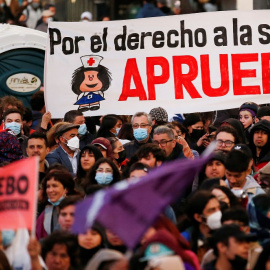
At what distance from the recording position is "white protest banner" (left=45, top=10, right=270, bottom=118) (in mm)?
16250

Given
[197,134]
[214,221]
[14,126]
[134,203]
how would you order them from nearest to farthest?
[134,203], [214,221], [14,126], [197,134]

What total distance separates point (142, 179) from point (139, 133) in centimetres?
640

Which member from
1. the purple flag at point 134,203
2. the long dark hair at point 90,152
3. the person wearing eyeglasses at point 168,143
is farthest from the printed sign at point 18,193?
the person wearing eyeglasses at point 168,143

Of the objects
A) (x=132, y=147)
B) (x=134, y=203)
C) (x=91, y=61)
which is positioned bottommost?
(x=134, y=203)

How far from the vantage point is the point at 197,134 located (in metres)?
16.0

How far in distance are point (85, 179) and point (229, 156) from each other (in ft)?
4.72

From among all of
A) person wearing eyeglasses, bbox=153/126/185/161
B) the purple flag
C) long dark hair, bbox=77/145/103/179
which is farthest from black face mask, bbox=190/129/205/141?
the purple flag

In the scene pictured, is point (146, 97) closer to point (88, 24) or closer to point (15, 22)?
point (88, 24)

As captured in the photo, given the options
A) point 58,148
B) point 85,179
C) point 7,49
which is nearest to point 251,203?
point 85,179

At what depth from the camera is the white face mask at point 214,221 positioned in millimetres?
10628

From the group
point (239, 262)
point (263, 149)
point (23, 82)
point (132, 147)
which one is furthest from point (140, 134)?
point (239, 262)

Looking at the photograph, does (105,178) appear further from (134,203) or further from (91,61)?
(134,203)

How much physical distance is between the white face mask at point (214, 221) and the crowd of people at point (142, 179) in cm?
1

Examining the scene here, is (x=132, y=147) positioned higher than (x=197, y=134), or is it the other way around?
(x=197, y=134)
